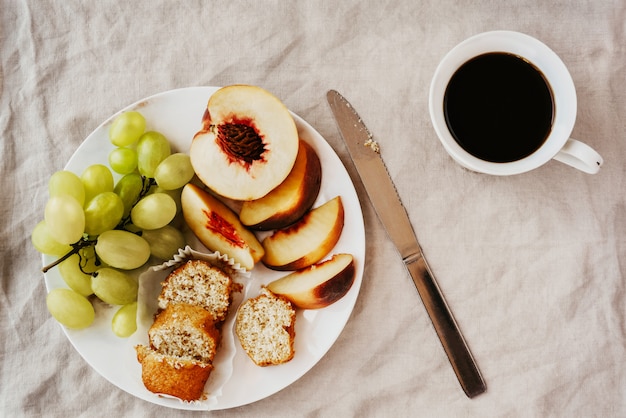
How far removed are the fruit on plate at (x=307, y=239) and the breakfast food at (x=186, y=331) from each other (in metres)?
0.10

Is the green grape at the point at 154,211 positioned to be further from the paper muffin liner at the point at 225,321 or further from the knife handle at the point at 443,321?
the knife handle at the point at 443,321

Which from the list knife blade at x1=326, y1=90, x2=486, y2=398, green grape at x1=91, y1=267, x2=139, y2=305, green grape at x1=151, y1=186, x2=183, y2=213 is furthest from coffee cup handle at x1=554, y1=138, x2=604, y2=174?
green grape at x1=91, y1=267, x2=139, y2=305

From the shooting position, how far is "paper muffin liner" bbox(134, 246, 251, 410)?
983 mm

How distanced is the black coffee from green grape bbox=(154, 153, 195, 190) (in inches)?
17.7

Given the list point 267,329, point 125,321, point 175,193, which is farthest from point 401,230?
point 125,321

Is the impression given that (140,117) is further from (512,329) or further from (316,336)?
(512,329)

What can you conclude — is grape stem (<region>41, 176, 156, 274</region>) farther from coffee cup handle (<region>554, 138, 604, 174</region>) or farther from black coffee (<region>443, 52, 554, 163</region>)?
coffee cup handle (<region>554, 138, 604, 174</region>)

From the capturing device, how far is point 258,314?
1000 millimetres

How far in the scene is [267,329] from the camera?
3.25ft

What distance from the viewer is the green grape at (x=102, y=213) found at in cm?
92

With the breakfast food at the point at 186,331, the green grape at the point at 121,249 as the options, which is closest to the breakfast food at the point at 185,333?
the breakfast food at the point at 186,331

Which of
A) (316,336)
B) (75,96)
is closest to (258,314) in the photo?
(316,336)

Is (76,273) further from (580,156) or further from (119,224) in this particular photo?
(580,156)

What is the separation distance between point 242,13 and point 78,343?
2.23ft
